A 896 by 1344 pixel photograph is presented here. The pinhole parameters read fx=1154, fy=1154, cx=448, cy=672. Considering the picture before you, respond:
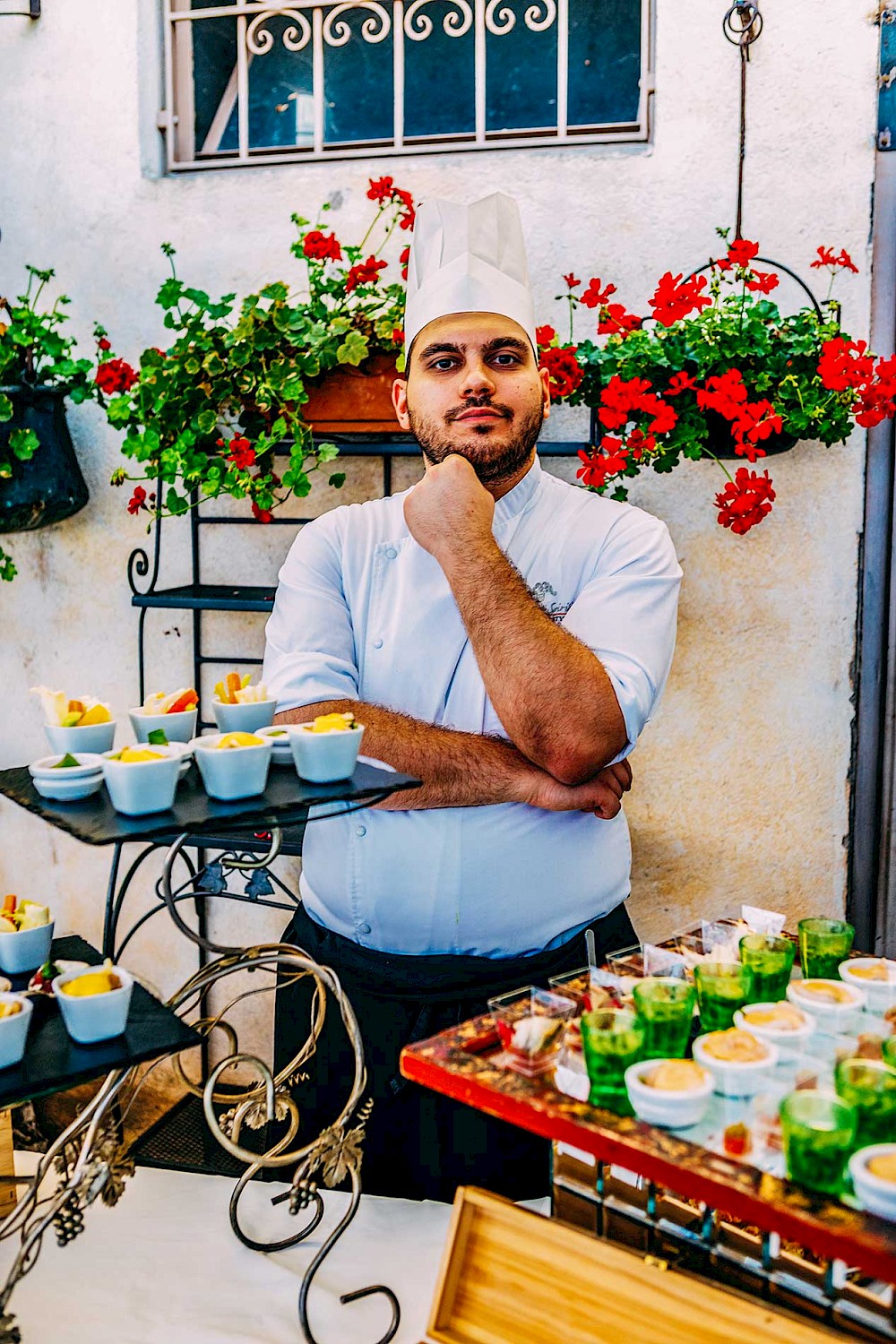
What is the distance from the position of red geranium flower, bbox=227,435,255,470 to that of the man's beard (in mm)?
415

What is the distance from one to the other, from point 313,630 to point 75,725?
0.67m

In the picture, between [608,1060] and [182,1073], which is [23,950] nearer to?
[182,1073]

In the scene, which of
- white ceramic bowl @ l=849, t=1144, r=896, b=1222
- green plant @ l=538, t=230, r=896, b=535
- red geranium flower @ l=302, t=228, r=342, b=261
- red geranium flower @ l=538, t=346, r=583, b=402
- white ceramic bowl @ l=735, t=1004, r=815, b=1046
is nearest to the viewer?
white ceramic bowl @ l=849, t=1144, r=896, b=1222

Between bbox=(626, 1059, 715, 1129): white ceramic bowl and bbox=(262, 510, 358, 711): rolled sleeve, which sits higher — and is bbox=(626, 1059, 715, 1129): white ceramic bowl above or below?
below

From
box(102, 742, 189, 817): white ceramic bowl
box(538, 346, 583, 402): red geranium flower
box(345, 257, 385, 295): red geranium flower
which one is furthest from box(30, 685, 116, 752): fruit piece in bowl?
box(345, 257, 385, 295): red geranium flower

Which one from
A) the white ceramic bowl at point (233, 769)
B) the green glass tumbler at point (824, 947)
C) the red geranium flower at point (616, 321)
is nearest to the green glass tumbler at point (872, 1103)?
the green glass tumbler at point (824, 947)

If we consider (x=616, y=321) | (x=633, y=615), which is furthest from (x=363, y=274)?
(x=633, y=615)

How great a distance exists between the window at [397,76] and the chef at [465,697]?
2.07ft

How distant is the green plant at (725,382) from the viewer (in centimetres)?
195

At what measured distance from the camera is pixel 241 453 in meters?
2.19

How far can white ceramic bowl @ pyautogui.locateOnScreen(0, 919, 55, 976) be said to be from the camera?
1.20m

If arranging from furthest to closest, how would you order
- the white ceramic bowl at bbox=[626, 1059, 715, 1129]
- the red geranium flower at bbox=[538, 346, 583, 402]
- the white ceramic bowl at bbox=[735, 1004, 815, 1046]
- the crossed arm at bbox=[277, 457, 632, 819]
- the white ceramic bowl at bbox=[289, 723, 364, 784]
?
the red geranium flower at bbox=[538, 346, 583, 402] → the crossed arm at bbox=[277, 457, 632, 819] → the white ceramic bowl at bbox=[289, 723, 364, 784] → the white ceramic bowl at bbox=[735, 1004, 815, 1046] → the white ceramic bowl at bbox=[626, 1059, 715, 1129]

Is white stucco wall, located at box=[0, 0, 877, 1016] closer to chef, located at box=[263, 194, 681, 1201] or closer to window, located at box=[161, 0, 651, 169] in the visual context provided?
window, located at box=[161, 0, 651, 169]

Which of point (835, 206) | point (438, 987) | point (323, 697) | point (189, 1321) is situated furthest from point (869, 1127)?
point (835, 206)
